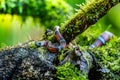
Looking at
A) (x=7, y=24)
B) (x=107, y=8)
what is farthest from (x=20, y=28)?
(x=107, y=8)

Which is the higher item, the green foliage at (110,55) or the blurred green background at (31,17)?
the blurred green background at (31,17)

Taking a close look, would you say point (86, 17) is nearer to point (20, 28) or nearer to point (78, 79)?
point (78, 79)

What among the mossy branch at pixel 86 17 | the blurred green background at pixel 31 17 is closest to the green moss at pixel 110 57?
the mossy branch at pixel 86 17

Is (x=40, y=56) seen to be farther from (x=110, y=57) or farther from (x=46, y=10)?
(x=46, y=10)

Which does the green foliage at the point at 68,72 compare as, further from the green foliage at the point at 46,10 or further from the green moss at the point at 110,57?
the green foliage at the point at 46,10

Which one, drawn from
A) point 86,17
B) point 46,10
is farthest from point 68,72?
point 46,10
